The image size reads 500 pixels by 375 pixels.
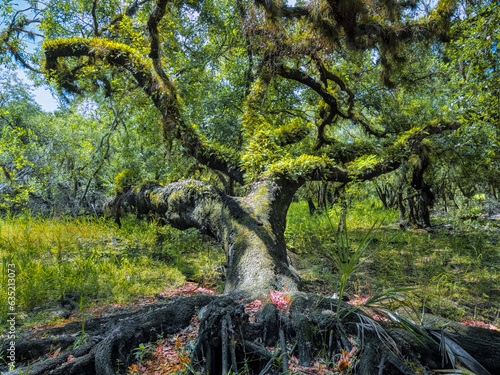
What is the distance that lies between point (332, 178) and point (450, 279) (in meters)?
2.76

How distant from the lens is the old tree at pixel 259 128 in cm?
171

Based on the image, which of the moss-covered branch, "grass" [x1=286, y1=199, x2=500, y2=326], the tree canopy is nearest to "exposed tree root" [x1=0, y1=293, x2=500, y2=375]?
"grass" [x1=286, y1=199, x2=500, y2=326]

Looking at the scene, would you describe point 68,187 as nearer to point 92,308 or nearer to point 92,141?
point 92,141

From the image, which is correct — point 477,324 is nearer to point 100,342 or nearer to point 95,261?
point 100,342

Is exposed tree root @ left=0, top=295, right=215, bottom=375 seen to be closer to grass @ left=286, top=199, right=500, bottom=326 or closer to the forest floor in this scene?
the forest floor

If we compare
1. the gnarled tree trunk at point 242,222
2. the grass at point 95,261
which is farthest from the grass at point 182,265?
the gnarled tree trunk at point 242,222

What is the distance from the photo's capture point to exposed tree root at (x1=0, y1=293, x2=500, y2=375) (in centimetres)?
156

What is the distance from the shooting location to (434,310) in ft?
10.0

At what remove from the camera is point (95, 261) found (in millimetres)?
4355

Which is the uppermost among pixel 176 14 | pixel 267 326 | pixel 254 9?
pixel 176 14

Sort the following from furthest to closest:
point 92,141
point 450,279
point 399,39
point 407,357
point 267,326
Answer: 1. point 92,141
2. point 399,39
3. point 450,279
4. point 267,326
5. point 407,357

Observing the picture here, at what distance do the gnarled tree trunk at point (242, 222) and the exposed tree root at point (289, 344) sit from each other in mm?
726

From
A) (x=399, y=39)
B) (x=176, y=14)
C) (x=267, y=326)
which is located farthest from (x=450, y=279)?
(x=176, y=14)

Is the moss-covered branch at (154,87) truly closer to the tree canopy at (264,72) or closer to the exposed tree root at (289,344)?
the tree canopy at (264,72)
